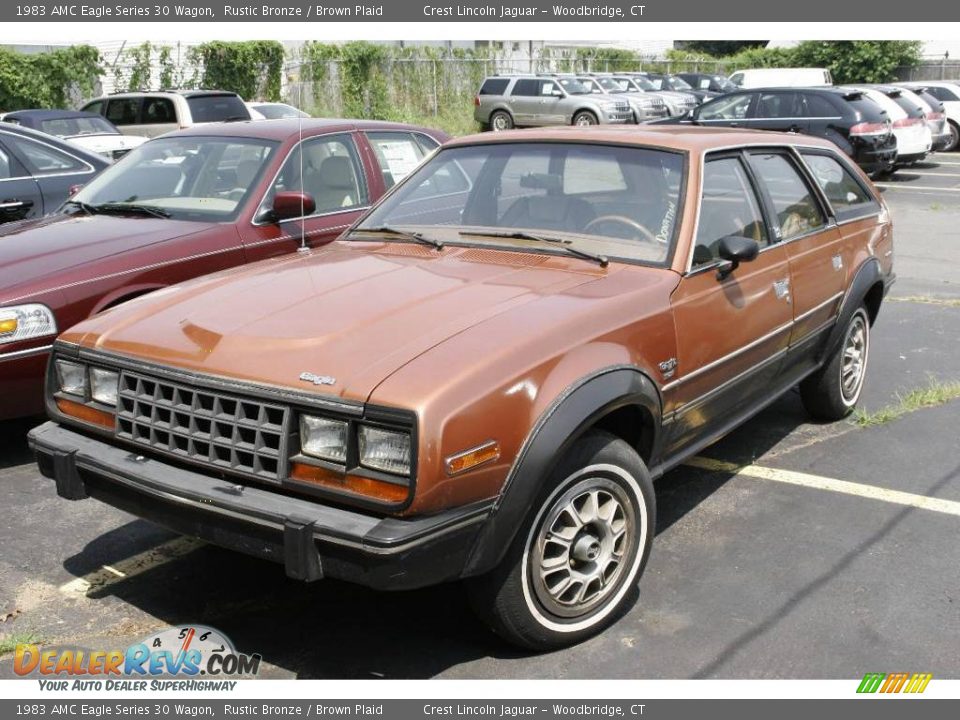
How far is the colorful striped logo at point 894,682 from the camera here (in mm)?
3209

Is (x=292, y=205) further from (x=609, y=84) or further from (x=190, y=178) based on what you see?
(x=609, y=84)

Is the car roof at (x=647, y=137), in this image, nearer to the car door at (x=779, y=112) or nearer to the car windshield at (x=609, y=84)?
the car door at (x=779, y=112)

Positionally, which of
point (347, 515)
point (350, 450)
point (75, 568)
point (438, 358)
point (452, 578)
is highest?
point (438, 358)

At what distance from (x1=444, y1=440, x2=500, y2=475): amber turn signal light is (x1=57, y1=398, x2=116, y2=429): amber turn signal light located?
137cm

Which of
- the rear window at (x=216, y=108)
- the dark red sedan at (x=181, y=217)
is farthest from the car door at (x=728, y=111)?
the dark red sedan at (x=181, y=217)

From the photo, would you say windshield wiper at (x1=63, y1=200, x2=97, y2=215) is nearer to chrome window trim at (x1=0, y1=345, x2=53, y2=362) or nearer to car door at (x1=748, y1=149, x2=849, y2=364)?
chrome window trim at (x1=0, y1=345, x2=53, y2=362)

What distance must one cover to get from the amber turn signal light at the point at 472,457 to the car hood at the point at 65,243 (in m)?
3.02

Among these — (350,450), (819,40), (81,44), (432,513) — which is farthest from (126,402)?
(819,40)

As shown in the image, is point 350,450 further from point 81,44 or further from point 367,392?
point 81,44

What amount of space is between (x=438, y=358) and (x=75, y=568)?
2.02m

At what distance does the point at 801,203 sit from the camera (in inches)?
204

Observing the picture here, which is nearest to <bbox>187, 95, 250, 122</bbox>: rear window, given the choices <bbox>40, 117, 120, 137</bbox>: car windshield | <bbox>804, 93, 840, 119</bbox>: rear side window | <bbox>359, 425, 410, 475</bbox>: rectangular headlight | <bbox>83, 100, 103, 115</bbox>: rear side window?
<bbox>40, 117, 120, 137</bbox>: car windshield

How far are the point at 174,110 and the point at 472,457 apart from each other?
16376 millimetres

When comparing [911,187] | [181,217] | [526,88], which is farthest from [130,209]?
[526,88]
